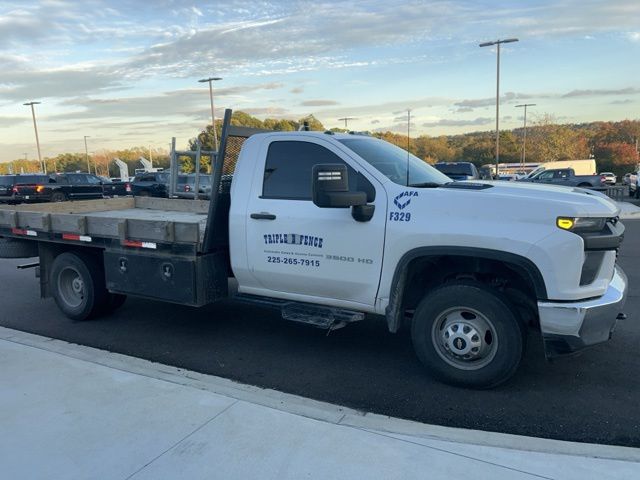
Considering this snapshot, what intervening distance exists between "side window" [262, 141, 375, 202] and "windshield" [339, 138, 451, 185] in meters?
0.26

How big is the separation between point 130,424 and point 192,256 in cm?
192

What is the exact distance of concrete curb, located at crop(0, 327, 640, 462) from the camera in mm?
3412

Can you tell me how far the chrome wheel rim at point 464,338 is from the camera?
14.0 feet

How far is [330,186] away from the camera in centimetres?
424

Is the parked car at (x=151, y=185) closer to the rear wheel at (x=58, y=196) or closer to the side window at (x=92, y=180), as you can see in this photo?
the side window at (x=92, y=180)

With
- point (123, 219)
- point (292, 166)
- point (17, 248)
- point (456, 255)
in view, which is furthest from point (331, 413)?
point (17, 248)

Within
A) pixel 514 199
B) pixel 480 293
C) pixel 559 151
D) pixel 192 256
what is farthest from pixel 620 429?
pixel 559 151

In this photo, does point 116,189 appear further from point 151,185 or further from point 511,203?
point 511,203

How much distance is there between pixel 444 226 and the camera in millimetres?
4188

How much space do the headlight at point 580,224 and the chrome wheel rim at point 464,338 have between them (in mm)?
894

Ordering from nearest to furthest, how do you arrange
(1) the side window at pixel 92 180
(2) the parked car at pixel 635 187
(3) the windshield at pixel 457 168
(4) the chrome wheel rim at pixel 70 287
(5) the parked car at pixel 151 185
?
(4) the chrome wheel rim at pixel 70 287 → (3) the windshield at pixel 457 168 → (5) the parked car at pixel 151 185 → (1) the side window at pixel 92 180 → (2) the parked car at pixel 635 187

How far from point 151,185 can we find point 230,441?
2806cm

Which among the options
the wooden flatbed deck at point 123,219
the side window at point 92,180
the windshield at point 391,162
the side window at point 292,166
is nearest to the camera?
the windshield at point 391,162

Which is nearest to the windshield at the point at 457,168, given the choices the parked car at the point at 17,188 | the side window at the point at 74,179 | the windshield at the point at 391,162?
the windshield at the point at 391,162
